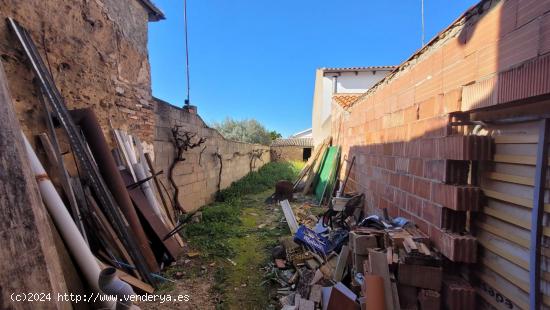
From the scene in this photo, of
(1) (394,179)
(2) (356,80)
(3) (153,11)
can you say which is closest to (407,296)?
(1) (394,179)

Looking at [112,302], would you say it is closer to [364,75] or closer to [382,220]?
[382,220]

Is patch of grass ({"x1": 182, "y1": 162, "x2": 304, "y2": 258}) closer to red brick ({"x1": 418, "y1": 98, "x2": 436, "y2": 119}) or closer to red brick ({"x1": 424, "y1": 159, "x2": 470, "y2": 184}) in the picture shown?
red brick ({"x1": 424, "y1": 159, "x2": 470, "y2": 184})

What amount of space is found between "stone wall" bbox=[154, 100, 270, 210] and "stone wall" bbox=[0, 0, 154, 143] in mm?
401

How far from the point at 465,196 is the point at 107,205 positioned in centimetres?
317

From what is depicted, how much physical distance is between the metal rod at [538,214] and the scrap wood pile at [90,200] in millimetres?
2820

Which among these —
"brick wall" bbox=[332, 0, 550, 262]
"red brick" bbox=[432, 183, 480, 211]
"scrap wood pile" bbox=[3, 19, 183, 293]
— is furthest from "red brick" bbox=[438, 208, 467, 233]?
"scrap wood pile" bbox=[3, 19, 183, 293]

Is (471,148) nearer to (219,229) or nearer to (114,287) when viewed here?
(114,287)

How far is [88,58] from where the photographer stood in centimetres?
310

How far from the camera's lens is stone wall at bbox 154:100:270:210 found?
4.56 meters

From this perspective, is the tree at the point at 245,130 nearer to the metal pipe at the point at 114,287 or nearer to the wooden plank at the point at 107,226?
the wooden plank at the point at 107,226

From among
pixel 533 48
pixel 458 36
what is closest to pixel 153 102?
pixel 458 36

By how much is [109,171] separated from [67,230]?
920 mm

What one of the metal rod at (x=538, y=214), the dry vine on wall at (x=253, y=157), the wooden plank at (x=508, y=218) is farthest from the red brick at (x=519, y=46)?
the dry vine on wall at (x=253, y=157)

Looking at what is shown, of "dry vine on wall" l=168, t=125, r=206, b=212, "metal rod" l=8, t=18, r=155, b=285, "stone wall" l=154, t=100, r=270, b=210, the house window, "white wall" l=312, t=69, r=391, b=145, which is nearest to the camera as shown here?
"metal rod" l=8, t=18, r=155, b=285
